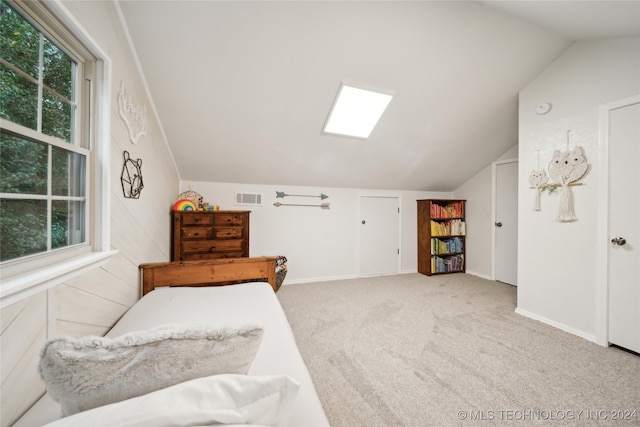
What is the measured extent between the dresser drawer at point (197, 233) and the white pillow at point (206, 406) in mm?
2482

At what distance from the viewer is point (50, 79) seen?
102cm

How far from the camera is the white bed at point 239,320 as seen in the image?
2.40 feet

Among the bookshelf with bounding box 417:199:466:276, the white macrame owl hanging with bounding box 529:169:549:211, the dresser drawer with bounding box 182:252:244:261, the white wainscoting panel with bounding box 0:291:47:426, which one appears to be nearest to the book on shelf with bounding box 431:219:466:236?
the bookshelf with bounding box 417:199:466:276

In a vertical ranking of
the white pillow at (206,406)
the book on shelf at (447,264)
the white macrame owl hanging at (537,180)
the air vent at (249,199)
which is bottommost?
the book on shelf at (447,264)

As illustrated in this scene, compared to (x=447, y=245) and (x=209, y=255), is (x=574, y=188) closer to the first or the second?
(x=447, y=245)

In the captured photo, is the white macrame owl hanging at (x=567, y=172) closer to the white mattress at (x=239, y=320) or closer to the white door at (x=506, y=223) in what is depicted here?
the white door at (x=506, y=223)

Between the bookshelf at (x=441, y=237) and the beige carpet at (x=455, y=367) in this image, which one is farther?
the bookshelf at (x=441, y=237)

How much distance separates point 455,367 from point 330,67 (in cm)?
261

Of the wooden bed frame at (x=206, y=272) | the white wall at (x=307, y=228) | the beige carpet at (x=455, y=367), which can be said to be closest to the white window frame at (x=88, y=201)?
the wooden bed frame at (x=206, y=272)

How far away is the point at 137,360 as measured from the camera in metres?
0.58

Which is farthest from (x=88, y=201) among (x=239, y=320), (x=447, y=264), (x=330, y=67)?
(x=447, y=264)

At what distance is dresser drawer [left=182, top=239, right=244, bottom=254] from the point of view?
8.98 feet

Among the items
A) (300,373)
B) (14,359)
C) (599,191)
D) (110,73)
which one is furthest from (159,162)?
(599,191)

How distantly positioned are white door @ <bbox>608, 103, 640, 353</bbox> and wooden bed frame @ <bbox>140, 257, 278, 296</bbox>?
2.90 meters
